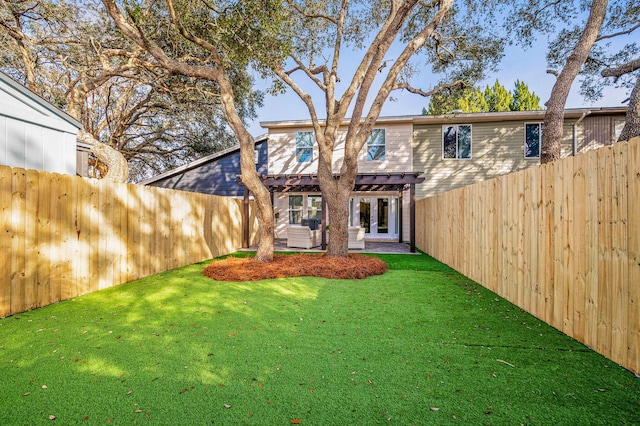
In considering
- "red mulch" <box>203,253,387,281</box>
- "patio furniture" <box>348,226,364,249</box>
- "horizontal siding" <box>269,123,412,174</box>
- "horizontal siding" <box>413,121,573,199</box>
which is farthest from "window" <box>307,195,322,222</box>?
"red mulch" <box>203,253,387,281</box>

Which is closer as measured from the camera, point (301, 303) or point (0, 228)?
point (0, 228)

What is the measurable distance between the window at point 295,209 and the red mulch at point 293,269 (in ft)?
22.8

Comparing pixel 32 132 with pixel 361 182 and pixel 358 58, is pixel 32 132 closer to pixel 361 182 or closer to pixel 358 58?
pixel 361 182

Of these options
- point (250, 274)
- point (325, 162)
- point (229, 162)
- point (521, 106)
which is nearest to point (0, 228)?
point (250, 274)

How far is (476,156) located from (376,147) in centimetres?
427

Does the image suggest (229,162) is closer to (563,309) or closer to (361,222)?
(361,222)

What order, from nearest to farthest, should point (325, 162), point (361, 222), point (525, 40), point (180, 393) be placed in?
point (180, 393), point (325, 162), point (525, 40), point (361, 222)

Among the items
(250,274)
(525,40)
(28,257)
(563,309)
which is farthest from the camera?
(525,40)

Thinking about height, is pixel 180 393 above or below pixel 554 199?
below

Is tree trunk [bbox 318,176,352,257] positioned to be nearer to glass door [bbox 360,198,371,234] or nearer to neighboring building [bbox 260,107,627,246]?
neighboring building [bbox 260,107,627,246]

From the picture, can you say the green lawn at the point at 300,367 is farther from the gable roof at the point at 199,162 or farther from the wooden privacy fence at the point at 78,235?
the gable roof at the point at 199,162

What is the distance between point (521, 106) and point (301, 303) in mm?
36461

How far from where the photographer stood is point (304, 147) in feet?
46.3

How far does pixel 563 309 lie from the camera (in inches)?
127
